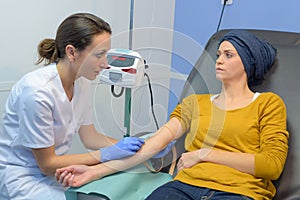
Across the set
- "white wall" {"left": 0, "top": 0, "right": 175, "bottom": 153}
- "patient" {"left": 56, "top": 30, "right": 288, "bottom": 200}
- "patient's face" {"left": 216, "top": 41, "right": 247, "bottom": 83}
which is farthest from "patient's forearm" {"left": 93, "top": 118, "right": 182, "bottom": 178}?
"patient's face" {"left": 216, "top": 41, "right": 247, "bottom": 83}

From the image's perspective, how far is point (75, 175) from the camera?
124cm

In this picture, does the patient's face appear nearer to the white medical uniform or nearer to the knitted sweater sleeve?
the knitted sweater sleeve

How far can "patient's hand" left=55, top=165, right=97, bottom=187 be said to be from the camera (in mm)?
1210

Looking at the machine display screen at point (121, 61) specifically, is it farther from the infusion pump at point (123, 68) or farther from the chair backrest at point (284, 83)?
the chair backrest at point (284, 83)

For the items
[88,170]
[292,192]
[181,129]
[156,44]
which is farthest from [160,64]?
[292,192]

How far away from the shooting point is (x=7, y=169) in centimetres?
140

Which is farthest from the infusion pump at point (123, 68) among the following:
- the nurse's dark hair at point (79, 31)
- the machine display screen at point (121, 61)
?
the nurse's dark hair at point (79, 31)

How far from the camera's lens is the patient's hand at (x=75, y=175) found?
121cm

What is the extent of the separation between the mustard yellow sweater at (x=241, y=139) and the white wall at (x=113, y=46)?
0.69 ft

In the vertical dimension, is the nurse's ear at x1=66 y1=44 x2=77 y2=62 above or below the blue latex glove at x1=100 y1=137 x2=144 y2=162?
above

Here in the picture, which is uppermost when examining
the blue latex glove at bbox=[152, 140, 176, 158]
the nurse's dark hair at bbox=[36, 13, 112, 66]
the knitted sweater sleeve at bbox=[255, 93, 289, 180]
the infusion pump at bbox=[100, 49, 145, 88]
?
the nurse's dark hair at bbox=[36, 13, 112, 66]

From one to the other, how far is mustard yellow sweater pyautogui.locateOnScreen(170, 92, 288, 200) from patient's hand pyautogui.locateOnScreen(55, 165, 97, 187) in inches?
13.2

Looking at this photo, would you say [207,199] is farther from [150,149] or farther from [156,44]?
[156,44]

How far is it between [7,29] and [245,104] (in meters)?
1.10
